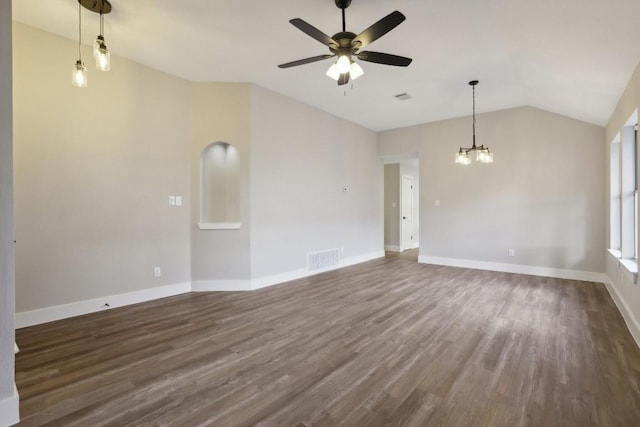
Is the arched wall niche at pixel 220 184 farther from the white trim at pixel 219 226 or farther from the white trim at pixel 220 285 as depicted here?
the white trim at pixel 220 285

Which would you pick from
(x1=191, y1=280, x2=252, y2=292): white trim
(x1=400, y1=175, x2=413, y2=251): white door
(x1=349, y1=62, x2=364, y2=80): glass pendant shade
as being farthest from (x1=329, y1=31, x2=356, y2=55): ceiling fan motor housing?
(x1=400, y1=175, x2=413, y2=251): white door

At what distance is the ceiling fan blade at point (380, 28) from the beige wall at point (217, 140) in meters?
2.39

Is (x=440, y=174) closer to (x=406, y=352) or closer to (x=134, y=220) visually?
(x=406, y=352)

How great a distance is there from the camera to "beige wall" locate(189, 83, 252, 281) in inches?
172

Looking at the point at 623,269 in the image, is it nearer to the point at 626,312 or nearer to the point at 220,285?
the point at 626,312

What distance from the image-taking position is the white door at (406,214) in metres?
8.48

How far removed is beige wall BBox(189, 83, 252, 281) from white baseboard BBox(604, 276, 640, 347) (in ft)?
14.2

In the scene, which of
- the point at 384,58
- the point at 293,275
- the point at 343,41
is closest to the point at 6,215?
the point at 343,41

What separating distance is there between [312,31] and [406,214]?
7.05 meters

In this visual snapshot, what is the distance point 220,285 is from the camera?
440 cm

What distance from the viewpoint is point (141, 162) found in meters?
3.89

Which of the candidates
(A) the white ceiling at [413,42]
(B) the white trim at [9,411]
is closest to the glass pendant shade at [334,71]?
(A) the white ceiling at [413,42]

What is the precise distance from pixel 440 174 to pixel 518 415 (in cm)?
530

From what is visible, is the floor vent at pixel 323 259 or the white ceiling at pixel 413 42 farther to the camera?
the floor vent at pixel 323 259
